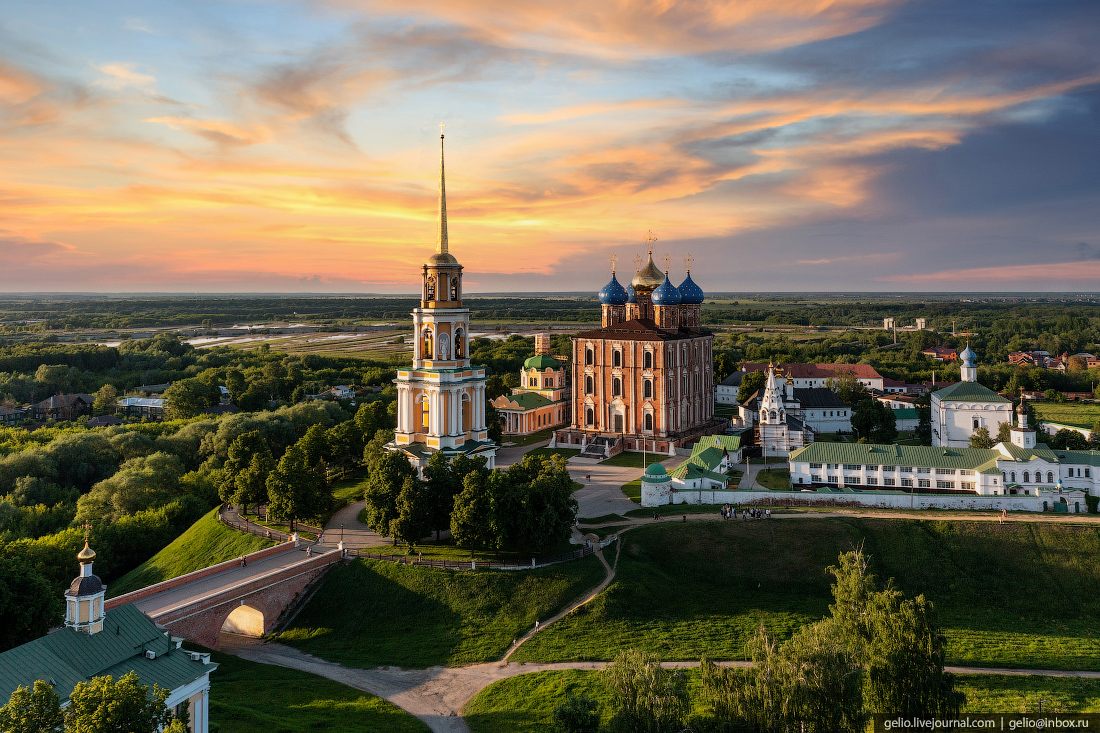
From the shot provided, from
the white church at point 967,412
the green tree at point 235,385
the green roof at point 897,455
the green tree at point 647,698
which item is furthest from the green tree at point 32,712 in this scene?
the green tree at point 235,385

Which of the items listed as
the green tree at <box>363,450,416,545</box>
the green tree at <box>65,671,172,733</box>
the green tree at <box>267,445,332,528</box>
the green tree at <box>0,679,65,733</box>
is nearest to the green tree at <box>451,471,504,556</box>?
the green tree at <box>363,450,416,545</box>

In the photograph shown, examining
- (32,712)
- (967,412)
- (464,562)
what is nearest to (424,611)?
(464,562)

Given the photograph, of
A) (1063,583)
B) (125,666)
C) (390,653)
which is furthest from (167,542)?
(1063,583)

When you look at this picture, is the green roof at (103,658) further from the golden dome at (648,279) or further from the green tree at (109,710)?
the golden dome at (648,279)

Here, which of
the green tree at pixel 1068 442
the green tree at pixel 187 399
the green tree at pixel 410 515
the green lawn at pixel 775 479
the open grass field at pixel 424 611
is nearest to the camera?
the open grass field at pixel 424 611

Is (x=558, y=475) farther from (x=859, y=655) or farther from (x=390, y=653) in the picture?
(x=859, y=655)
